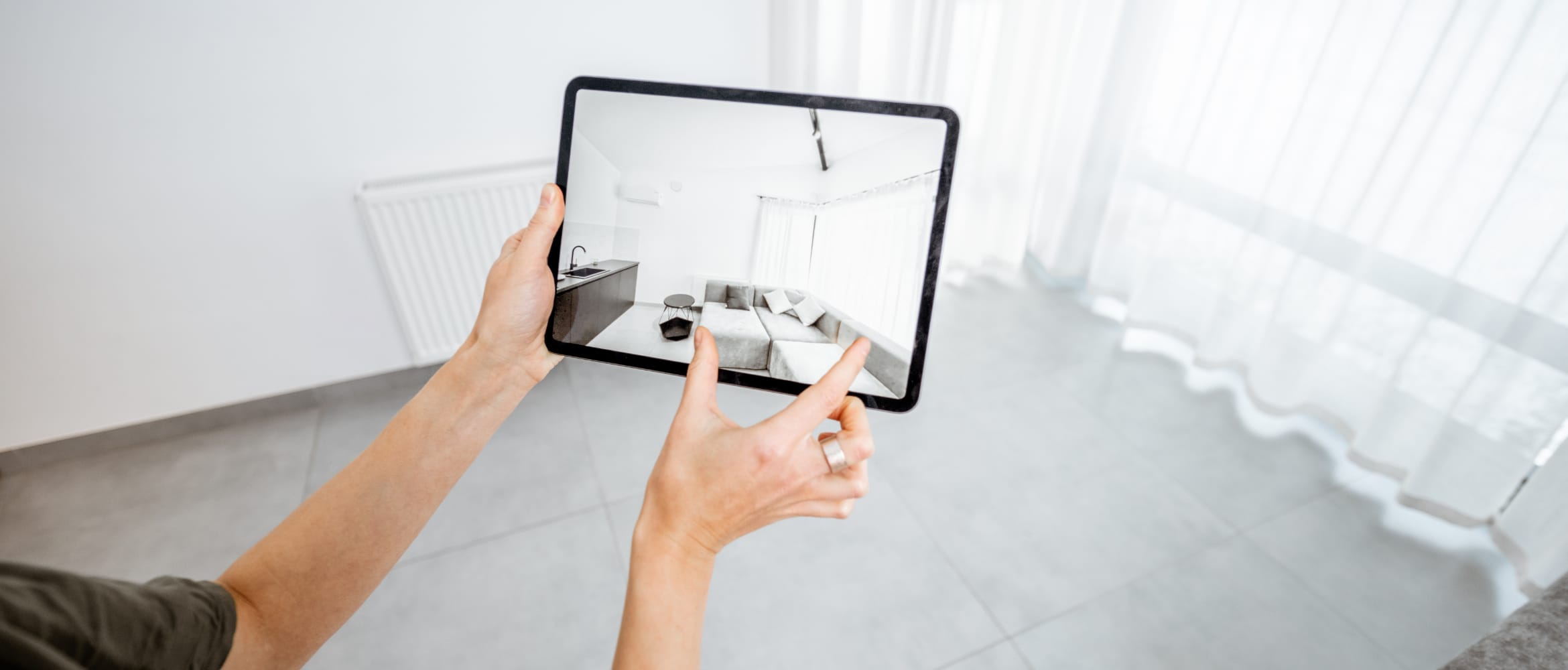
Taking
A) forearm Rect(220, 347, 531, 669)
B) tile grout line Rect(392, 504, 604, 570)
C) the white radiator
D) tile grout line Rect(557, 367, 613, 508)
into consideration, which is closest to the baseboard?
the white radiator

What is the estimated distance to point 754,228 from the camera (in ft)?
2.77

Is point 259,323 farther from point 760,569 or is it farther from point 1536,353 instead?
point 1536,353

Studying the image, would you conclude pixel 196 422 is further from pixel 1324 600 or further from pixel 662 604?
pixel 1324 600

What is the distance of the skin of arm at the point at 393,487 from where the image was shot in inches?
28.3

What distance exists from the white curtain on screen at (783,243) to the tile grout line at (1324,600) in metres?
1.47

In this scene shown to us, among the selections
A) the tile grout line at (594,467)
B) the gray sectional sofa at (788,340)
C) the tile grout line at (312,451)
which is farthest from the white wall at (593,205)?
the tile grout line at (312,451)

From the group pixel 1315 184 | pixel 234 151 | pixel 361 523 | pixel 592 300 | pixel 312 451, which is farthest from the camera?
pixel 312 451

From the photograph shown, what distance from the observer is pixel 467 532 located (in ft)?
5.22

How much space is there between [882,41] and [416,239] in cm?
146

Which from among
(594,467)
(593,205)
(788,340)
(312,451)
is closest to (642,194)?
(593,205)

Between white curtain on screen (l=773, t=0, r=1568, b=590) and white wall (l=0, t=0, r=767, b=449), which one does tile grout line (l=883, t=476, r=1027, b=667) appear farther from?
white wall (l=0, t=0, r=767, b=449)

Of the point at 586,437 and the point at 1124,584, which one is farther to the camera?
the point at 586,437

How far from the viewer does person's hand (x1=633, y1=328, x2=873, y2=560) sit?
68 cm

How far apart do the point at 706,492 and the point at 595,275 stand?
36 cm
